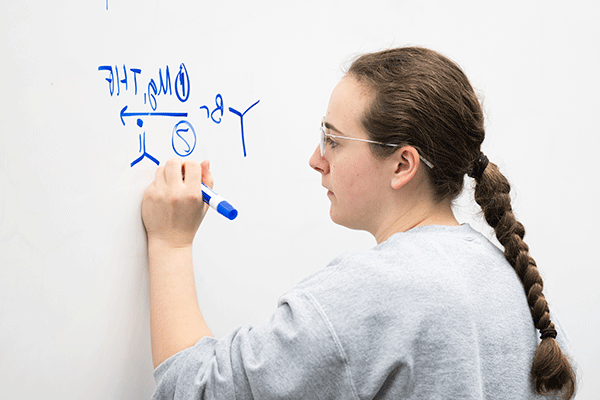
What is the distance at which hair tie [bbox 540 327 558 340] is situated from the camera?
2.04 feet

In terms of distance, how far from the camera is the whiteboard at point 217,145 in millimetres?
566

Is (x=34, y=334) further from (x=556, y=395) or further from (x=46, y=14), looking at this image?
(x=556, y=395)

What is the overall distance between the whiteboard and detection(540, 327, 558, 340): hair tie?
1.33ft

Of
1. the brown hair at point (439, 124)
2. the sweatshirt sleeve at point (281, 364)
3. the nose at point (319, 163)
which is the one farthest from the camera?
the nose at point (319, 163)

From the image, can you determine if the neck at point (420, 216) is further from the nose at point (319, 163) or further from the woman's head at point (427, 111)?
the nose at point (319, 163)

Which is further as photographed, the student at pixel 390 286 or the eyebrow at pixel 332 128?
the eyebrow at pixel 332 128

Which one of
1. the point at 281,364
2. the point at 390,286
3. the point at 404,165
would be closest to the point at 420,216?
the point at 404,165

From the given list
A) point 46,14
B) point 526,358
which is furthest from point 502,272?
point 46,14

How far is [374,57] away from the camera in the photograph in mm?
715

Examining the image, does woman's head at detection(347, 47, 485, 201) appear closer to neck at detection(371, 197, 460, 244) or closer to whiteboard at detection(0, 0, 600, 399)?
neck at detection(371, 197, 460, 244)

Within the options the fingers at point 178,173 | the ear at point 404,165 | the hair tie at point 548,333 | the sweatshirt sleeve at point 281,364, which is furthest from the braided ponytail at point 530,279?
the fingers at point 178,173

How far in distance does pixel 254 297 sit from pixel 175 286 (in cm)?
20

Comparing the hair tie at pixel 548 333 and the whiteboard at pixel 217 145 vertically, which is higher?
the whiteboard at pixel 217 145

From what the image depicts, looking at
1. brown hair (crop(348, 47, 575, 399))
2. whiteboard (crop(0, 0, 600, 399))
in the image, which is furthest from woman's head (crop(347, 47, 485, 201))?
whiteboard (crop(0, 0, 600, 399))
